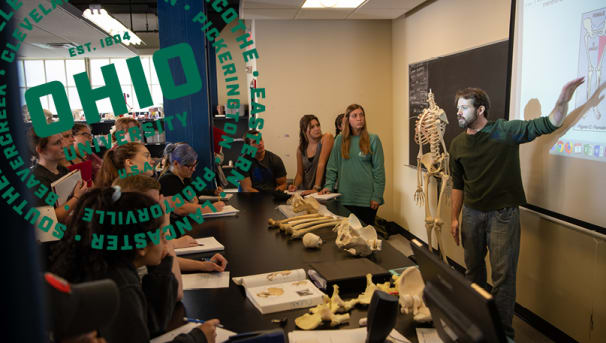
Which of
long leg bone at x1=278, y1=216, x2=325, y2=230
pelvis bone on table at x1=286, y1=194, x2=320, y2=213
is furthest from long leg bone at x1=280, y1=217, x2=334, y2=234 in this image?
pelvis bone on table at x1=286, y1=194, x2=320, y2=213

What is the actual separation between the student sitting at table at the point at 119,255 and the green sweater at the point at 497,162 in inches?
87.1

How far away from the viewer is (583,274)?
301 cm

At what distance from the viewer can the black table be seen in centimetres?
174

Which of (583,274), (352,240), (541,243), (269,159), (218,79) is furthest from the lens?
(218,79)

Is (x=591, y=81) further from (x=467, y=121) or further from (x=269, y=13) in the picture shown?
(x=269, y=13)

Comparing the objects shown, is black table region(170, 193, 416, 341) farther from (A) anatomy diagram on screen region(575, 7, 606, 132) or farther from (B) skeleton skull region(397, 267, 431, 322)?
(A) anatomy diagram on screen region(575, 7, 606, 132)

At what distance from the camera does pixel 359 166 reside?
4363 mm

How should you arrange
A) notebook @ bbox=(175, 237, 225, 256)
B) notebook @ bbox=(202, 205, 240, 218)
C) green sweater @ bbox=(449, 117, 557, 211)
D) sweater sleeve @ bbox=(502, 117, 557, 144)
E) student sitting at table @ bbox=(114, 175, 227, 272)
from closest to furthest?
student sitting at table @ bbox=(114, 175, 227, 272)
notebook @ bbox=(175, 237, 225, 256)
sweater sleeve @ bbox=(502, 117, 557, 144)
green sweater @ bbox=(449, 117, 557, 211)
notebook @ bbox=(202, 205, 240, 218)

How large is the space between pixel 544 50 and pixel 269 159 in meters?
2.65

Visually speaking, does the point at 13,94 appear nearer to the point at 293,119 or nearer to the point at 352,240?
the point at 352,240

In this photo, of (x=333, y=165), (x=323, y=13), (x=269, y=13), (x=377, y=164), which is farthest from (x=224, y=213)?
(x=323, y=13)

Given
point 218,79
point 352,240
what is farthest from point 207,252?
point 218,79

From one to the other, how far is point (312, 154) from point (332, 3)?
1882mm

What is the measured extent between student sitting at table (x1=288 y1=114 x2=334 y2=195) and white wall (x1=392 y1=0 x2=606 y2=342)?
4.68ft
